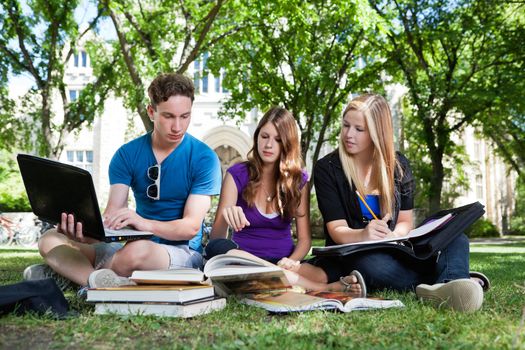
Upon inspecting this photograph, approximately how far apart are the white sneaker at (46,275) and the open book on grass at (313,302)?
4.07 feet

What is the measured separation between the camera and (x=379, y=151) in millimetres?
3373

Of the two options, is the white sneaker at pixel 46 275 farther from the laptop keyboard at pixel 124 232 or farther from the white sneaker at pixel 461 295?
the white sneaker at pixel 461 295

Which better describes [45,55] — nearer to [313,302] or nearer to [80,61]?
[313,302]

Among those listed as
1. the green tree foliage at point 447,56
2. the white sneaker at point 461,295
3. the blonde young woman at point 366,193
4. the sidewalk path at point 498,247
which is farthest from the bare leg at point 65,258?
the green tree foliage at point 447,56

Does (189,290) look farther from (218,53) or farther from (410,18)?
(410,18)

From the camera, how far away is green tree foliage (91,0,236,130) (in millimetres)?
10848

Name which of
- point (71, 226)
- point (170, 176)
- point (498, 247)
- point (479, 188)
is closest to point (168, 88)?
point (170, 176)

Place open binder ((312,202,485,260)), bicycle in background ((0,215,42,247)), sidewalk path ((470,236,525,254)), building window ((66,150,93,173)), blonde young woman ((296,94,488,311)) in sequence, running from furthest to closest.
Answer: building window ((66,150,93,173)) → bicycle in background ((0,215,42,247)) → sidewalk path ((470,236,525,254)) → blonde young woman ((296,94,488,311)) → open binder ((312,202,485,260))

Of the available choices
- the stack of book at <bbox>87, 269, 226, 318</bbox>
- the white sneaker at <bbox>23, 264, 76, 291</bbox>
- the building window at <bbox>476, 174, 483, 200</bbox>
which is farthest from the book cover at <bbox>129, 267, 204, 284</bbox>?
the building window at <bbox>476, 174, 483, 200</bbox>

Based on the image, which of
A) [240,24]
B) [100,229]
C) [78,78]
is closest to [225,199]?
[100,229]

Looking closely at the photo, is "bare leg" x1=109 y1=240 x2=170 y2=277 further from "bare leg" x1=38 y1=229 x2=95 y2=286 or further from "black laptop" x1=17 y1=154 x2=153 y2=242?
"bare leg" x1=38 y1=229 x2=95 y2=286

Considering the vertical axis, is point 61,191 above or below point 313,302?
above

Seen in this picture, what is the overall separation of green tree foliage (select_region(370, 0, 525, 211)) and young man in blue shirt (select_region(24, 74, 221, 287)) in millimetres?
10790

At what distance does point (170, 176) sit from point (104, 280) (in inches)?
33.4
